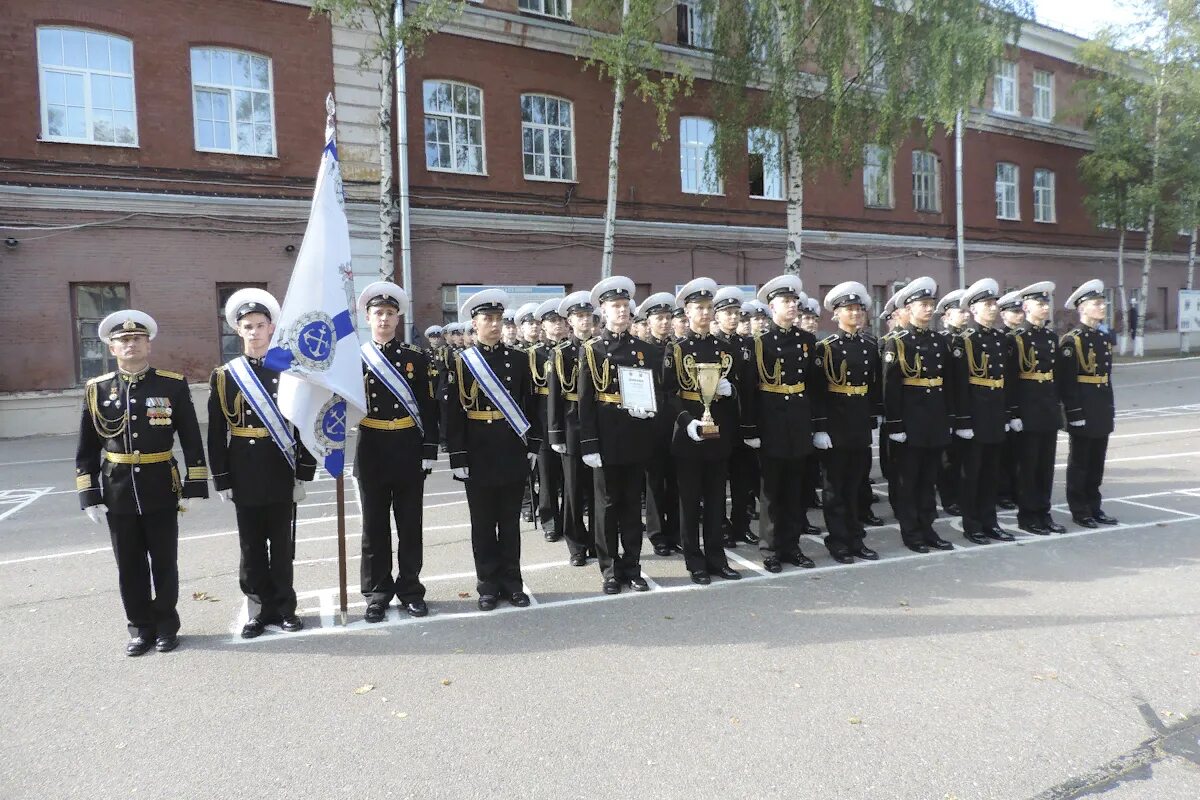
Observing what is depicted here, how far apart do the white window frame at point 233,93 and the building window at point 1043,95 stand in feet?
88.3

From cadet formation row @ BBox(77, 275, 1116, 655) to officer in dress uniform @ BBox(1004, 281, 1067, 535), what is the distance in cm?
2

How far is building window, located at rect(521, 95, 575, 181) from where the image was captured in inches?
748

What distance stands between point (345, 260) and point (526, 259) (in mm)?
13972

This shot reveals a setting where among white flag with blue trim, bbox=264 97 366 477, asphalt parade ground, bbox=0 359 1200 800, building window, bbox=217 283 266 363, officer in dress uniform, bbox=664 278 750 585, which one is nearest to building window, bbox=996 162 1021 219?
building window, bbox=217 283 266 363

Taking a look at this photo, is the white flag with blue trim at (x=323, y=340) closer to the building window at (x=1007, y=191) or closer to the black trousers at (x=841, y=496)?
the black trousers at (x=841, y=496)

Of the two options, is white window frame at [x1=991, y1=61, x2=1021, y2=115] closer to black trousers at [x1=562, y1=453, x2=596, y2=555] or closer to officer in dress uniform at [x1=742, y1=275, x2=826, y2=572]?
officer in dress uniform at [x1=742, y1=275, x2=826, y2=572]

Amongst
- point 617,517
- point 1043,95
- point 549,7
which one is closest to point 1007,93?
point 1043,95

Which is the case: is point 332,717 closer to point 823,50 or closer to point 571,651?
point 571,651

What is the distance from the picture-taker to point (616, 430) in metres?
5.71

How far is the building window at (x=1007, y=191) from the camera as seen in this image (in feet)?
94.5

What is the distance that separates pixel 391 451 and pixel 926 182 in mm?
25817

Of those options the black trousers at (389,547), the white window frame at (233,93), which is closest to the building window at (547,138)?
the white window frame at (233,93)

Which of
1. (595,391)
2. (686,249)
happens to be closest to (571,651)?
(595,391)

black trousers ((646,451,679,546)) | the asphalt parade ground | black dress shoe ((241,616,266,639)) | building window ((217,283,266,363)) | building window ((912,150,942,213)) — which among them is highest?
building window ((912,150,942,213))
